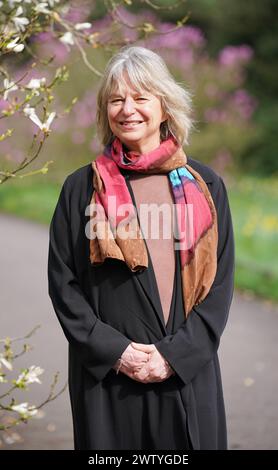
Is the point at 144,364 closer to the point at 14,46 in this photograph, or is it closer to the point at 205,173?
the point at 205,173

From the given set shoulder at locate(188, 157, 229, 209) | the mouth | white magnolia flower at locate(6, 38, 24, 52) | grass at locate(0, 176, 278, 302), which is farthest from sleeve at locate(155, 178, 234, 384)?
grass at locate(0, 176, 278, 302)

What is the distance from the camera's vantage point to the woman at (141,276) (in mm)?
3279

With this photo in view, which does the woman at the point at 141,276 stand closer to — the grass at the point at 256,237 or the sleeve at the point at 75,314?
the sleeve at the point at 75,314

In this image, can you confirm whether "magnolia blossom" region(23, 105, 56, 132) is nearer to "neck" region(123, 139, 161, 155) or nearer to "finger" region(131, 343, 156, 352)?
"neck" region(123, 139, 161, 155)

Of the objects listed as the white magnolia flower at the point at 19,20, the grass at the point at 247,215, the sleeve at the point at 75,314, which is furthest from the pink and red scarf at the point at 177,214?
the grass at the point at 247,215

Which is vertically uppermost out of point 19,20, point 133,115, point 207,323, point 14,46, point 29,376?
point 19,20

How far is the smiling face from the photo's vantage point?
10.7ft

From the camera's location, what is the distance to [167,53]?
66.4 ft

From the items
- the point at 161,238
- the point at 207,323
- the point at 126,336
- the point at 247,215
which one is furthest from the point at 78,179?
the point at 247,215

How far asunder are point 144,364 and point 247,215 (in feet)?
37.0

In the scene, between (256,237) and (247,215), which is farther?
(247,215)

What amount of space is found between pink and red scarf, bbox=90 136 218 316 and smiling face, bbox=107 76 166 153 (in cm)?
6

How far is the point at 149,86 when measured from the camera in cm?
327
